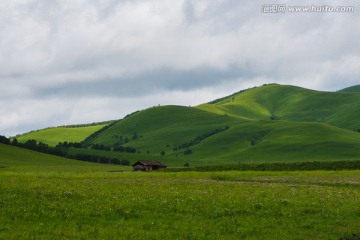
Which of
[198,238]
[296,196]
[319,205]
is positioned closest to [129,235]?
[198,238]

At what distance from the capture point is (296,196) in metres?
37.1

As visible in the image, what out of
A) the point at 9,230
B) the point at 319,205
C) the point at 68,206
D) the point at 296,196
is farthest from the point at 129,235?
the point at 296,196

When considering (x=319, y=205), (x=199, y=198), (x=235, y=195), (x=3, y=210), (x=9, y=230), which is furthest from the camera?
(x=235, y=195)

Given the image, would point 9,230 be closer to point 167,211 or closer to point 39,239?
point 39,239

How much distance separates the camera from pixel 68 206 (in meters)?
28.0

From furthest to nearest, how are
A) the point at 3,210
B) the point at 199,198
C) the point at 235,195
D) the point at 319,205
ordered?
the point at 235,195 < the point at 199,198 < the point at 319,205 < the point at 3,210

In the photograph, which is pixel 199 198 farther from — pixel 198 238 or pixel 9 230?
pixel 9 230

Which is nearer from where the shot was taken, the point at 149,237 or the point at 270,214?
the point at 149,237

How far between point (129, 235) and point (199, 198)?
12777 millimetres

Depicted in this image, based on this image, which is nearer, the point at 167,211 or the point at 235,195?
the point at 167,211

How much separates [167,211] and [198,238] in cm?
692

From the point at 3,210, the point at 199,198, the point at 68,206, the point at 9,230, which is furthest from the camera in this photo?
→ the point at 199,198

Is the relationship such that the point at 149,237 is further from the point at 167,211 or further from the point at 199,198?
the point at 199,198

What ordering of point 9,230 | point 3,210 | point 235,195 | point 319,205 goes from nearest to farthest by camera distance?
point 9,230, point 3,210, point 319,205, point 235,195
